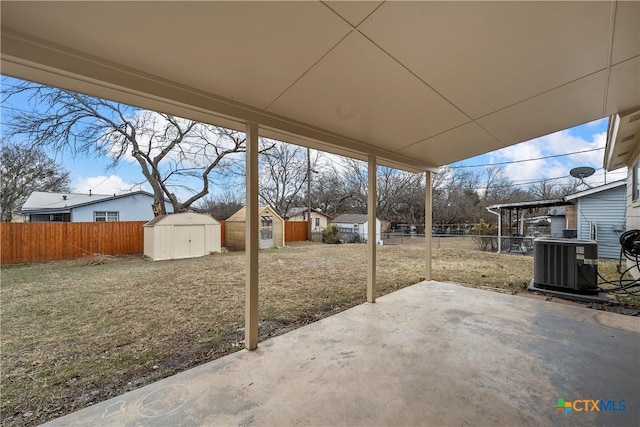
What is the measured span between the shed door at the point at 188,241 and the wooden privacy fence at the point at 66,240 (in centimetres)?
177

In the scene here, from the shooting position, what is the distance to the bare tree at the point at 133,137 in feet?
24.1

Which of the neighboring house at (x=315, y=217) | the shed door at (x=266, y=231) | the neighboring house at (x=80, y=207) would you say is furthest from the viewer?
the neighboring house at (x=315, y=217)

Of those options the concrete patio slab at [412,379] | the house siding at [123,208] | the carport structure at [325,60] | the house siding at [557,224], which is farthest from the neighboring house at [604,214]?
the house siding at [123,208]

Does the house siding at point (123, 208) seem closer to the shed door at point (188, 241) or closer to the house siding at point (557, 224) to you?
the shed door at point (188, 241)

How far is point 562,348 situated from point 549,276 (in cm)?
232

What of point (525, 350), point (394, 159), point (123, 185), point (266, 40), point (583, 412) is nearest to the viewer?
point (266, 40)

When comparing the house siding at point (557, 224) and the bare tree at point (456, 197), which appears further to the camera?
the bare tree at point (456, 197)

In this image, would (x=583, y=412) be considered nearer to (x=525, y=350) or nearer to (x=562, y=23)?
(x=525, y=350)

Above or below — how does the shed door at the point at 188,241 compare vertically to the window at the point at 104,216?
below

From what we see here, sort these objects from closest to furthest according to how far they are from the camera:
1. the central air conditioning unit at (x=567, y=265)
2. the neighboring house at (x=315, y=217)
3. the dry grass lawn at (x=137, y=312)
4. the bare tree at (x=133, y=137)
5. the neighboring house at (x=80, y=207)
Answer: the dry grass lawn at (x=137, y=312)
the central air conditioning unit at (x=567, y=265)
the bare tree at (x=133, y=137)
the neighboring house at (x=80, y=207)
the neighboring house at (x=315, y=217)

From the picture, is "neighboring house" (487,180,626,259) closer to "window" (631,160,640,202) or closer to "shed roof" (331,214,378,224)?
"window" (631,160,640,202)

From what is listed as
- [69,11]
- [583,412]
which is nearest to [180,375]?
[69,11]

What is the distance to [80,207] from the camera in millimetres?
12430

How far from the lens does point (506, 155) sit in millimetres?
16453
